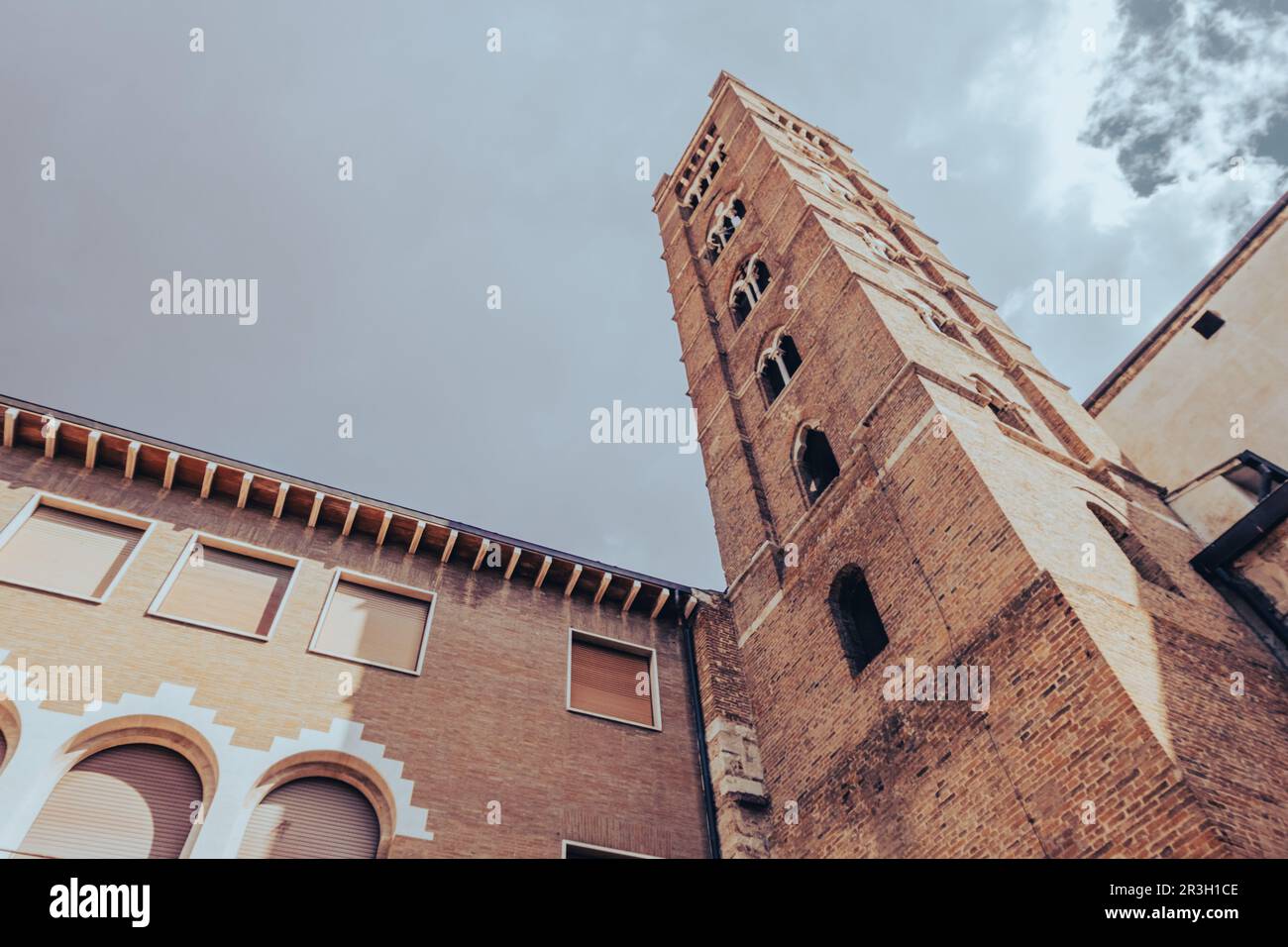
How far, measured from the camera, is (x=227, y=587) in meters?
11.3

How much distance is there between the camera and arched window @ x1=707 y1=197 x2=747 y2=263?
24.0 meters

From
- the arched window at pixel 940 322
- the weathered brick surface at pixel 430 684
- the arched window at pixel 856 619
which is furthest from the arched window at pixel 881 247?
the weathered brick surface at pixel 430 684

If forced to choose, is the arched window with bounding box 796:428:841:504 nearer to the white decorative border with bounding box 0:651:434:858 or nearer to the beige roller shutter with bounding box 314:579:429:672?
the beige roller shutter with bounding box 314:579:429:672

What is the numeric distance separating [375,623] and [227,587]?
2.01m

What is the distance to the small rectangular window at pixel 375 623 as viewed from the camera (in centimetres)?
1139

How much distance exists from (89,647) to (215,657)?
1.34 meters

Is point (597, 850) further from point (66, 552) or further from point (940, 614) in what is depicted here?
point (66, 552)

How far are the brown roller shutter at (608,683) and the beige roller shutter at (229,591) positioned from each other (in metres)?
4.43

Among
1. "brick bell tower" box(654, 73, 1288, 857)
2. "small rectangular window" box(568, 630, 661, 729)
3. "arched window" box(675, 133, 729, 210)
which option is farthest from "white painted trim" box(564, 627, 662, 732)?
"arched window" box(675, 133, 729, 210)

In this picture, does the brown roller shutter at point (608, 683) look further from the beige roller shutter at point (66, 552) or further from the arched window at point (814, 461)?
the beige roller shutter at point (66, 552)

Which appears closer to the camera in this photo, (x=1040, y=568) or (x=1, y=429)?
(x=1040, y=568)

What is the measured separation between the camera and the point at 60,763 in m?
8.73
